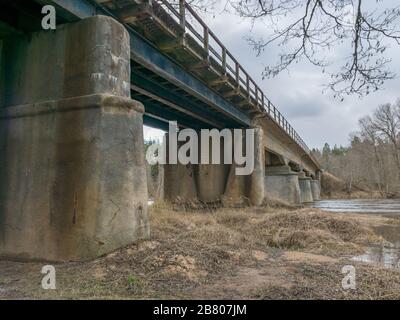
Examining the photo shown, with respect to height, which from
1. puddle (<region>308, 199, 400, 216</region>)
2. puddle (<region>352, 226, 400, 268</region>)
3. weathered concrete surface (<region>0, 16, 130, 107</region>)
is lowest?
puddle (<region>352, 226, 400, 268</region>)

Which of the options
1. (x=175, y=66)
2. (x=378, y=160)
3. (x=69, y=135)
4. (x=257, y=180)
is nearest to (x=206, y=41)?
(x=175, y=66)

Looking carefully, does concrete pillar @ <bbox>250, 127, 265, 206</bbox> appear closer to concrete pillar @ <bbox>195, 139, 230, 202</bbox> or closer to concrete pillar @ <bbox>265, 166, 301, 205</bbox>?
concrete pillar @ <bbox>195, 139, 230, 202</bbox>

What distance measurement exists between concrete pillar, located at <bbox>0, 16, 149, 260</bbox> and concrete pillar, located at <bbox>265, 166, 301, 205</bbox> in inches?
1085

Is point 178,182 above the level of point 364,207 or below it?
above

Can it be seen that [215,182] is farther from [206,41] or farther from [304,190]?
[304,190]

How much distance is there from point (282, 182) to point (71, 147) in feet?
94.5

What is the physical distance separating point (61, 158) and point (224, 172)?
15548mm

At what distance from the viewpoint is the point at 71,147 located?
6324 mm

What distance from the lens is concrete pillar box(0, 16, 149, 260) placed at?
6.07 m

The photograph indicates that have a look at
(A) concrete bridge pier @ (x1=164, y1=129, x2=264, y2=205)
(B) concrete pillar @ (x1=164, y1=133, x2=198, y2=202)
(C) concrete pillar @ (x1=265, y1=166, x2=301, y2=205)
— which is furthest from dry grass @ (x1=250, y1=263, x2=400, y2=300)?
(C) concrete pillar @ (x1=265, y1=166, x2=301, y2=205)
